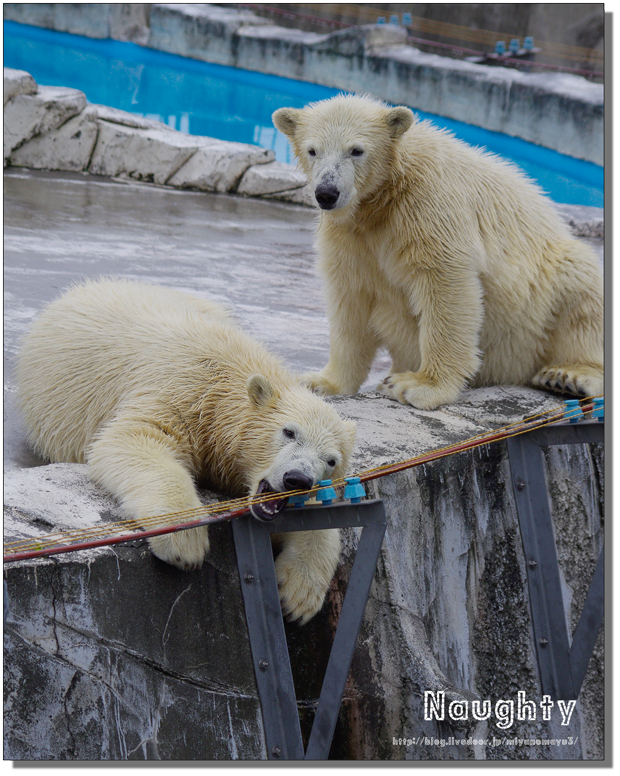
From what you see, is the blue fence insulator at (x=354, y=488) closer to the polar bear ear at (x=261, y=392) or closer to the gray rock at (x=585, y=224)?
the polar bear ear at (x=261, y=392)

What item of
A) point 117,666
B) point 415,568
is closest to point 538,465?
point 415,568

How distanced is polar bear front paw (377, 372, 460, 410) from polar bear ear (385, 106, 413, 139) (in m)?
1.14

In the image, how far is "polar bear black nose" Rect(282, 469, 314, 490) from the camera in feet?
7.95

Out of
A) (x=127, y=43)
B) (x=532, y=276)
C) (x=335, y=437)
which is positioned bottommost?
(x=335, y=437)

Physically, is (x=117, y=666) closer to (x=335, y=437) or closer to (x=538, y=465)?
(x=335, y=437)

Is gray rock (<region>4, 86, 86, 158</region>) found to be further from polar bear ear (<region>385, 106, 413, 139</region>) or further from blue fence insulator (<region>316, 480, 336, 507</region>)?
blue fence insulator (<region>316, 480, 336, 507</region>)

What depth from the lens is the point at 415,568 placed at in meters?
3.52

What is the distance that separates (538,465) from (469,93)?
1307cm

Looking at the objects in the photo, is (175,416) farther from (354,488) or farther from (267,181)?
(267,181)

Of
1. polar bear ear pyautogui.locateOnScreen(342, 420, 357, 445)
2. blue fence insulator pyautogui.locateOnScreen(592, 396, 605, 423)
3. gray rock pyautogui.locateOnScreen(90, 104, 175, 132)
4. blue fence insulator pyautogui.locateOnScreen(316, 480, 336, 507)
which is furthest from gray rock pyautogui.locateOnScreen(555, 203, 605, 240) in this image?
blue fence insulator pyautogui.locateOnScreen(316, 480, 336, 507)

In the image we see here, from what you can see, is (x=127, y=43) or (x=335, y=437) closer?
(x=335, y=437)

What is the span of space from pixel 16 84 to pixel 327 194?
7.15 m

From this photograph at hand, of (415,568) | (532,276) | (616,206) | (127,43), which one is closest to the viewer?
(616,206)

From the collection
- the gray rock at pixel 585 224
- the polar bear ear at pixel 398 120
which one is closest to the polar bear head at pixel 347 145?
the polar bear ear at pixel 398 120
